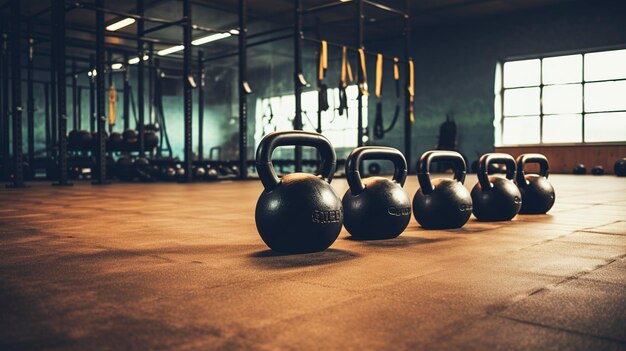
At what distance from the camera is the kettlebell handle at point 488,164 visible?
9.57ft

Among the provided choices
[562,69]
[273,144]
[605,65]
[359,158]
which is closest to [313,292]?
[273,144]

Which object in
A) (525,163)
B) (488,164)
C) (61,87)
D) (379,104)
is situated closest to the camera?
(488,164)

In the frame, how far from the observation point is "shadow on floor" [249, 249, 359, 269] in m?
1.72

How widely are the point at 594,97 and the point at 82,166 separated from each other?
1170cm

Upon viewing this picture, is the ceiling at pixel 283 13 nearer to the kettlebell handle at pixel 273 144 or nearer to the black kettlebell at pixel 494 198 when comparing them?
the black kettlebell at pixel 494 198

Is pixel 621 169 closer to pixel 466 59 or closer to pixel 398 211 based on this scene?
pixel 466 59

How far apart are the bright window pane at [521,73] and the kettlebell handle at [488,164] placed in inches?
466

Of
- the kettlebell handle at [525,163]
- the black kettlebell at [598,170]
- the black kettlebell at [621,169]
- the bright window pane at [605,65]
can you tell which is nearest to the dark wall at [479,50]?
the bright window pane at [605,65]

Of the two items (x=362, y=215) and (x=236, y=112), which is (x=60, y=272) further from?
(x=236, y=112)

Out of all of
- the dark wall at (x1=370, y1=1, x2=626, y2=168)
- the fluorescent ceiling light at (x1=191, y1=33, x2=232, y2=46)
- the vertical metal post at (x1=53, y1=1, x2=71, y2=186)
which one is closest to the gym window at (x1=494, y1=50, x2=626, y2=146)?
the dark wall at (x1=370, y1=1, x2=626, y2=168)

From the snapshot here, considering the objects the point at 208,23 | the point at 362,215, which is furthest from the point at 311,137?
the point at 208,23

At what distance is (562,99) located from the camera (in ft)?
43.9

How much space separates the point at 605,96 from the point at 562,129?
3.98 ft

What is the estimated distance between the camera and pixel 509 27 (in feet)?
46.4
